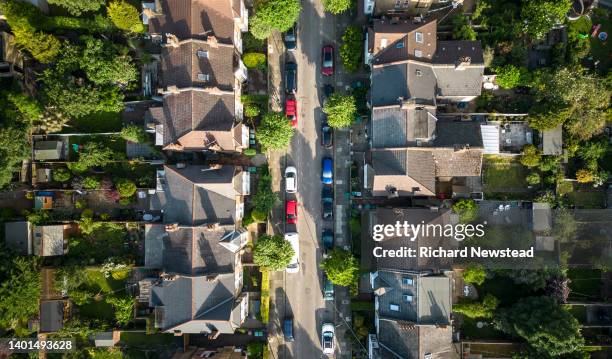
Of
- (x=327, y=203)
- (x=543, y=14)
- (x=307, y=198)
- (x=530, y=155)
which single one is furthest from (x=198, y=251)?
(x=543, y=14)

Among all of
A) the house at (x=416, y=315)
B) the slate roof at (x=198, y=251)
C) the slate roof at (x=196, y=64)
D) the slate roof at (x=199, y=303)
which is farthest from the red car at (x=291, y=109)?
the house at (x=416, y=315)

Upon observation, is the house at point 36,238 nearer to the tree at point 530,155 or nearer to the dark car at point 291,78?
the dark car at point 291,78

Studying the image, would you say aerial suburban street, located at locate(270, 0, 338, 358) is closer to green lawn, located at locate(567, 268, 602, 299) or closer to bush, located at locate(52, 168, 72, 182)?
bush, located at locate(52, 168, 72, 182)

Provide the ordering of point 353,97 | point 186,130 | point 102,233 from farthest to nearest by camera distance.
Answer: point 102,233 < point 353,97 < point 186,130

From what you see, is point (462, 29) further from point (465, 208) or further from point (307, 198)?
point (307, 198)

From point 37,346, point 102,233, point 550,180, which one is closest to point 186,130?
point 102,233

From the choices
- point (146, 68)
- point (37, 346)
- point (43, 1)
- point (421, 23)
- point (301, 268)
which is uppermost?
point (43, 1)

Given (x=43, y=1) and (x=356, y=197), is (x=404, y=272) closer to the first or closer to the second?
(x=356, y=197)
